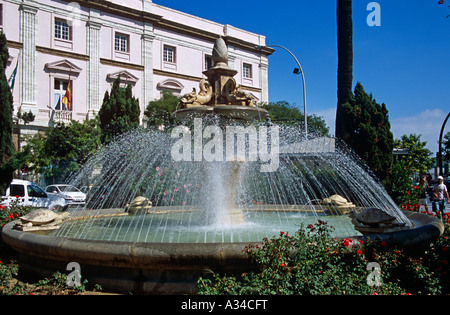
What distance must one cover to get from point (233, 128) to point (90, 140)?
56.1ft

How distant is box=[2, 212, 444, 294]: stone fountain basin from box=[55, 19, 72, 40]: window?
89.0ft

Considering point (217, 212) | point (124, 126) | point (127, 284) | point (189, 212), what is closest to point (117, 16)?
point (124, 126)

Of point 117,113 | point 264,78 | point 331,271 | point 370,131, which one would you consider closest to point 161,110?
point 117,113

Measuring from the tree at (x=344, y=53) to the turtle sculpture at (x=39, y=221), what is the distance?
12.4 metres

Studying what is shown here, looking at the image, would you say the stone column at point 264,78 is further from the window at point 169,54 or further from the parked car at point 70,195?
the parked car at point 70,195

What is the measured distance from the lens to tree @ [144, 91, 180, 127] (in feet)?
90.6

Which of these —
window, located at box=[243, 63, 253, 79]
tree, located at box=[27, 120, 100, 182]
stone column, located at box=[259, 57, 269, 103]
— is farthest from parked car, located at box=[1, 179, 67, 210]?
stone column, located at box=[259, 57, 269, 103]

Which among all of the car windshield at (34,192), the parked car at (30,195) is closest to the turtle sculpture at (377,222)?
the parked car at (30,195)

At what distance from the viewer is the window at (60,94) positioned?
1092 inches

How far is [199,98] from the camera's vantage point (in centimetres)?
783

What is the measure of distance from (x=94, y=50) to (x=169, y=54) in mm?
7158

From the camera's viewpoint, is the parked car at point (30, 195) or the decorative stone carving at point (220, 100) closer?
the decorative stone carving at point (220, 100)

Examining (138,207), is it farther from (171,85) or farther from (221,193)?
(171,85)
